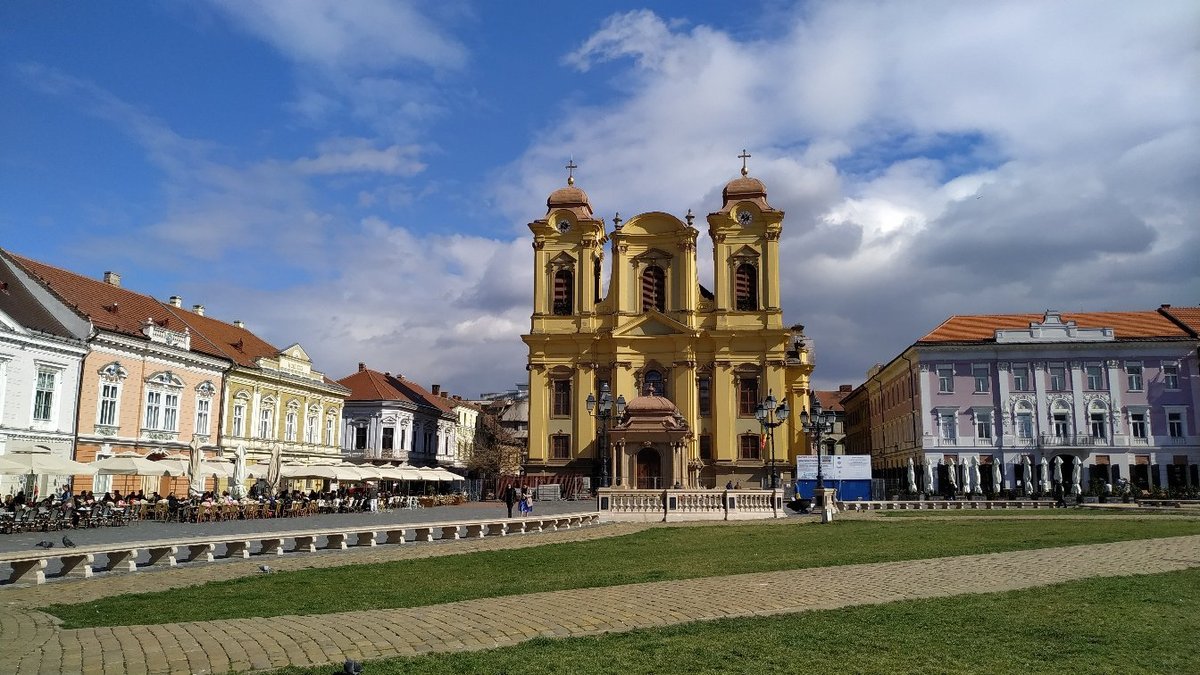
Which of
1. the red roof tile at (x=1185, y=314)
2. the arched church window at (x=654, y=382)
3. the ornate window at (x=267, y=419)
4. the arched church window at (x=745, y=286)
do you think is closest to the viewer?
the ornate window at (x=267, y=419)

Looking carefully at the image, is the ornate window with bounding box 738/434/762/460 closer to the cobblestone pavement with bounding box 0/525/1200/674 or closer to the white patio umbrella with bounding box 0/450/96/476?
the white patio umbrella with bounding box 0/450/96/476

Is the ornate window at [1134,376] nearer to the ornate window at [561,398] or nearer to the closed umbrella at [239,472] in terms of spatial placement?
the ornate window at [561,398]

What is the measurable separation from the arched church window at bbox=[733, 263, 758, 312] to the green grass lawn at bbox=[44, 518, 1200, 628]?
3363 cm

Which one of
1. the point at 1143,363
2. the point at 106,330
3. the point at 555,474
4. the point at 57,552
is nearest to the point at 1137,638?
the point at 57,552

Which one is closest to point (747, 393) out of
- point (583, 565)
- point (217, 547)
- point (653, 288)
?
point (653, 288)

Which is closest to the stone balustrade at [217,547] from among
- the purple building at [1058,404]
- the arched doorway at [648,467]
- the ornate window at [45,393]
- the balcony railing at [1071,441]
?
the arched doorway at [648,467]

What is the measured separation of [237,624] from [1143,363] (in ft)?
200

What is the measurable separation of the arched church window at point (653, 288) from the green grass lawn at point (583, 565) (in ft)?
113

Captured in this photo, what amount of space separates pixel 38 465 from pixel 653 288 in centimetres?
4093

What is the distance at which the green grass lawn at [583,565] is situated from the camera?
11.8 m

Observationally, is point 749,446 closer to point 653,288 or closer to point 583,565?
point 653,288

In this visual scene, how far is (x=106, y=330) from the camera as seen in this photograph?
134 feet

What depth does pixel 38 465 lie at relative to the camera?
28.1 metres

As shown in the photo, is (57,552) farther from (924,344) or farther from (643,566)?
(924,344)
